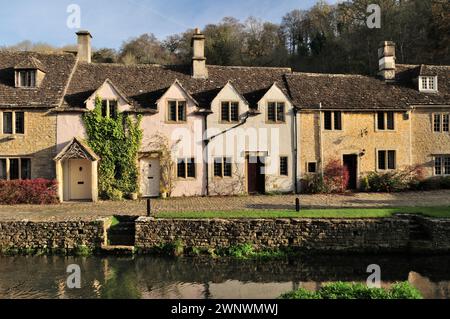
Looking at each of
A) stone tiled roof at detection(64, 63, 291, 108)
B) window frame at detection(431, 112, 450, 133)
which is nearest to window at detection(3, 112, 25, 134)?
stone tiled roof at detection(64, 63, 291, 108)

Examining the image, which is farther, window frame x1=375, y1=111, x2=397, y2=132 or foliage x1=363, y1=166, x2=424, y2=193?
window frame x1=375, y1=111, x2=397, y2=132

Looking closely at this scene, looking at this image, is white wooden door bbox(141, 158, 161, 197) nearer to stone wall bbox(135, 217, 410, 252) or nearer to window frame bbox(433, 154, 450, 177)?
stone wall bbox(135, 217, 410, 252)

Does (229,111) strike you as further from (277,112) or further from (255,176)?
(255,176)

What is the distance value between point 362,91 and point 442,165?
8.01m

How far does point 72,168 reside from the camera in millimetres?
23719

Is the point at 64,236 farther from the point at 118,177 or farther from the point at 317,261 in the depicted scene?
the point at 317,261

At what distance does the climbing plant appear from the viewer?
23719 mm

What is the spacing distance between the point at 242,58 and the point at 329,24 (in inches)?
779

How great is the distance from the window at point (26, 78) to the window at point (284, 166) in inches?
690

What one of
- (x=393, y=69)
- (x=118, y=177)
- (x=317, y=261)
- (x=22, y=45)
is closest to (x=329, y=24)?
(x=393, y=69)

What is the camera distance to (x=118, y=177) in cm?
2409

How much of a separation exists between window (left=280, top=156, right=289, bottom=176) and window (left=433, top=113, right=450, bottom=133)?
11.6 metres

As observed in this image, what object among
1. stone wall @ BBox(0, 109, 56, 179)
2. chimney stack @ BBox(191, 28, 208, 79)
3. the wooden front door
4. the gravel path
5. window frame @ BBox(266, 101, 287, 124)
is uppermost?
chimney stack @ BBox(191, 28, 208, 79)

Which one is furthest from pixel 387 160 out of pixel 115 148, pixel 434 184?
pixel 115 148
